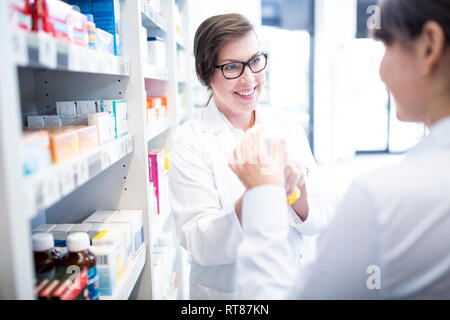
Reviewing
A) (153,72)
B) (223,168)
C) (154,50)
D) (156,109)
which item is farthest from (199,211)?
(154,50)

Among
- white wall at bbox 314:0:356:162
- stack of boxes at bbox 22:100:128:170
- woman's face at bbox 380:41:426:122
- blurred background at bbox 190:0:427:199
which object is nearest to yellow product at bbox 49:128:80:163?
stack of boxes at bbox 22:100:128:170

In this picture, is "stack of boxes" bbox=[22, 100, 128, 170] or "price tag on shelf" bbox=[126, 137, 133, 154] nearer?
"stack of boxes" bbox=[22, 100, 128, 170]

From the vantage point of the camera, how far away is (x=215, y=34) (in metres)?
1.47

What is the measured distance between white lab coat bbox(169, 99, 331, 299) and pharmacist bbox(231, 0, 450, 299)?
0.39 meters

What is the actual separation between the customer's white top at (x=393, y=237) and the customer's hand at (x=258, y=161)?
214mm

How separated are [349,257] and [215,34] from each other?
41.2 inches

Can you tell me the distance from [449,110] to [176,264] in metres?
2.43

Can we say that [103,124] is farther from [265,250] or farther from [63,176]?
[265,250]

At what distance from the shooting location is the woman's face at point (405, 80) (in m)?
0.75

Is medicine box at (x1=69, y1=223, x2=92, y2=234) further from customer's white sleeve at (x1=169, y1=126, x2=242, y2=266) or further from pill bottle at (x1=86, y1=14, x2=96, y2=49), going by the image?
pill bottle at (x1=86, y1=14, x2=96, y2=49)

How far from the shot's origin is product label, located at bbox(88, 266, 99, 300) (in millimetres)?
1098

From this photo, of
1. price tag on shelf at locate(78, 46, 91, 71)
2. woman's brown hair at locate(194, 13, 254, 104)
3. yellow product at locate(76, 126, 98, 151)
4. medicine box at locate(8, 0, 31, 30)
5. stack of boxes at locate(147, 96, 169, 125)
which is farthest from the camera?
stack of boxes at locate(147, 96, 169, 125)

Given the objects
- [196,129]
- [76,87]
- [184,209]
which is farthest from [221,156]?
[76,87]

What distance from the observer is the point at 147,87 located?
8.41ft
